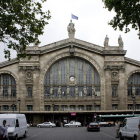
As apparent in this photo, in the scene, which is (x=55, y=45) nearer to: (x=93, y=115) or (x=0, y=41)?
(x=93, y=115)

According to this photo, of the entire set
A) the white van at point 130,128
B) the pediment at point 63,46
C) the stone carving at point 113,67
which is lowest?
the white van at point 130,128

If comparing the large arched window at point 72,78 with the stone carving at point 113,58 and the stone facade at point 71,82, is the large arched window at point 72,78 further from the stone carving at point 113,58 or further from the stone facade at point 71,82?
the stone carving at point 113,58

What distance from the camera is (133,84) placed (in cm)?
7144

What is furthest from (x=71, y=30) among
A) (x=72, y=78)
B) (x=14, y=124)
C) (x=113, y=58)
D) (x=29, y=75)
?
(x=14, y=124)

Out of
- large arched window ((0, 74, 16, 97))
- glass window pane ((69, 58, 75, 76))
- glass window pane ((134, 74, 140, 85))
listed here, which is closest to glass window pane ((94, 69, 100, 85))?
glass window pane ((69, 58, 75, 76))

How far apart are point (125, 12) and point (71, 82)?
1944 inches

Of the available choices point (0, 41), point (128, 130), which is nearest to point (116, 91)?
point (128, 130)

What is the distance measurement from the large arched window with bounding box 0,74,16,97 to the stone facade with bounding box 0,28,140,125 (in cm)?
64

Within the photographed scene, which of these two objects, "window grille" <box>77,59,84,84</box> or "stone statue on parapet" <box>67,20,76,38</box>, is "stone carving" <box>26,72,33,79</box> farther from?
"stone statue on parapet" <box>67,20,76,38</box>

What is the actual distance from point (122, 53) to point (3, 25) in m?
50.9

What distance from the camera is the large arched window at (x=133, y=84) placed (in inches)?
2803

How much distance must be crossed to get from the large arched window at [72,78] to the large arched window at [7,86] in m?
7.17

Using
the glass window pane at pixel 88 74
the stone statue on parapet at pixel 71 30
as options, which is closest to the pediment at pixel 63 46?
the stone statue on parapet at pixel 71 30

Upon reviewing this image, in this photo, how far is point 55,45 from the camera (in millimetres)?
71750
